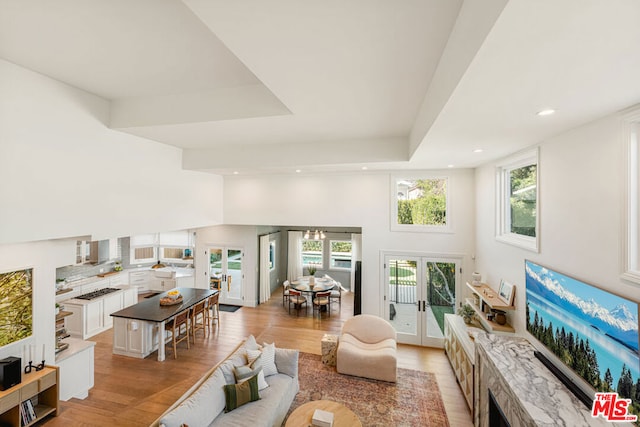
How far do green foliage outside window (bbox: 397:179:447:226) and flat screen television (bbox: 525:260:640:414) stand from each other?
2.28 meters

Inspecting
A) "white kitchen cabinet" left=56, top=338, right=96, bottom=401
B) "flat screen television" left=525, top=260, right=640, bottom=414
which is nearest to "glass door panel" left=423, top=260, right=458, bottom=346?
"flat screen television" left=525, top=260, right=640, bottom=414

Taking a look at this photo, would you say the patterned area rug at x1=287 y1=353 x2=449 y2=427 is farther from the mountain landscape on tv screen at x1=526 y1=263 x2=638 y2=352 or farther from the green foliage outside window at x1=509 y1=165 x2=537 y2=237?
the green foliage outside window at x1=509 y1=165 x2=537 y2=237

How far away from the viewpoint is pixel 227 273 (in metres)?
7.58

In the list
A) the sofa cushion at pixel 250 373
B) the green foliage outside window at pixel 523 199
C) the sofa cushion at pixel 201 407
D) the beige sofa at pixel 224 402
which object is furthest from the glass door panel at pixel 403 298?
the sofa cushion at pixel 201 407

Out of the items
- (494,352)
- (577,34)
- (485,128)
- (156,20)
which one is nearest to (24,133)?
(156,20)

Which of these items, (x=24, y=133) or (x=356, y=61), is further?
(x=24, y=133)

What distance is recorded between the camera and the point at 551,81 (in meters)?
1.33

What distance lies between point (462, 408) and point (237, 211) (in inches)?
204

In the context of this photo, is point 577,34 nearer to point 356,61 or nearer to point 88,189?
point 356,61

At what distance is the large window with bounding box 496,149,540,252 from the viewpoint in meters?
2.93

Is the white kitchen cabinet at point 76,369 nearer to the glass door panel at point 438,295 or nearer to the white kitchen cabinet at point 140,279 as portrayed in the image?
the white kitchen cabinet at point 140,279

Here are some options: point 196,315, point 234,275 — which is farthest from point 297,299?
point 196,315

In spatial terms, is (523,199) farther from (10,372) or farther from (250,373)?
(10,372)

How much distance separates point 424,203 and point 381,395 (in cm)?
329
